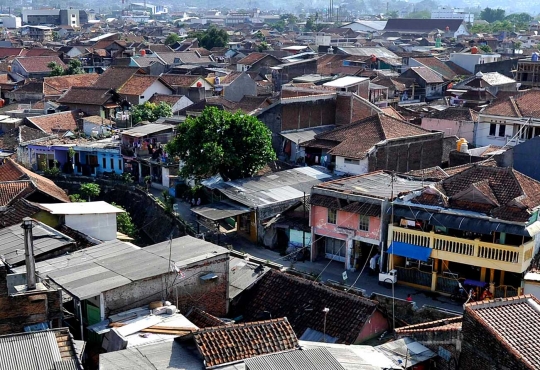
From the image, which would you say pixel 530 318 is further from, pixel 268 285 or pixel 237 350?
pixel 268 285

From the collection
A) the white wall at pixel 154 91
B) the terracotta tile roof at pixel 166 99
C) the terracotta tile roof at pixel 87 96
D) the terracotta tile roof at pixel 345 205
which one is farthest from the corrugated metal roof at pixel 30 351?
the white wall at pixel 154 91

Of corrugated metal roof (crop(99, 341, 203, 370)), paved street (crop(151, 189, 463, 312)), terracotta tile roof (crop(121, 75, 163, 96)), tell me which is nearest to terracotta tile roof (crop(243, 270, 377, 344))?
paved street (crop(151, 189, 463, 312))

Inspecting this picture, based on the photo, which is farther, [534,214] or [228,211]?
[228,211]

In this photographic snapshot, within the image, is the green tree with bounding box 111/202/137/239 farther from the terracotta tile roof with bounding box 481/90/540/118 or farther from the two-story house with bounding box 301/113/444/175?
the terracotta tile roof with bounding box 481/90/540/118

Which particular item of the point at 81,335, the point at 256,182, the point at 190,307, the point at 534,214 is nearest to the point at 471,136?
the point at 256,182

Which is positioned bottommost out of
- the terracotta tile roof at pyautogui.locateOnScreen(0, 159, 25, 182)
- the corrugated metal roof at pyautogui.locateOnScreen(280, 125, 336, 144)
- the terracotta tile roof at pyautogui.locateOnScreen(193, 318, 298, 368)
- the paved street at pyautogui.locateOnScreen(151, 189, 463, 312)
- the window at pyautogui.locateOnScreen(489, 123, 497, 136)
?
the paved street at pyautogui.locateOnScreen(151, 189, 463, 312)

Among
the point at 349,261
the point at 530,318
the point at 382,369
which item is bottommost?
the point at 349,261
